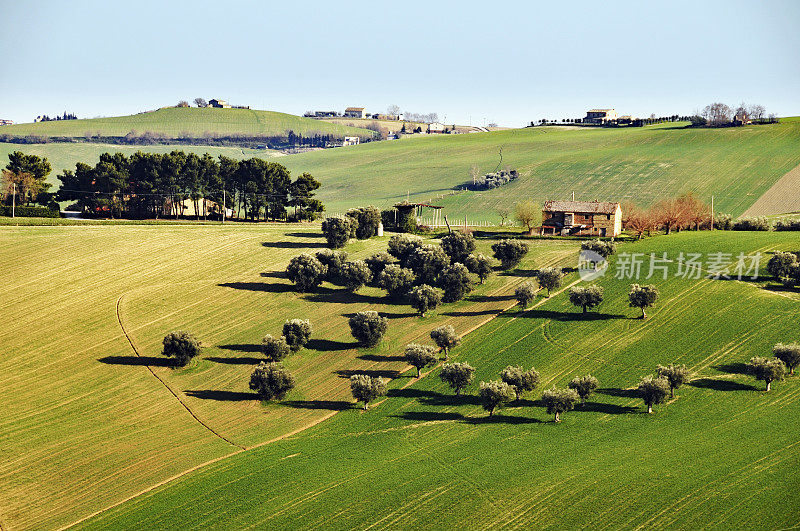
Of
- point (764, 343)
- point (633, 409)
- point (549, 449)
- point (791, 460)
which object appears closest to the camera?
point (791, 460)

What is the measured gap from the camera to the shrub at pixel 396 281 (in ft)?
365

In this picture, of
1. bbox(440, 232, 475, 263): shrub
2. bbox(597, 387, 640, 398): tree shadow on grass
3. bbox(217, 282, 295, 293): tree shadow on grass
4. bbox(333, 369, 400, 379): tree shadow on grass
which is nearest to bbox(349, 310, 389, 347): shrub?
bbox(333, 369, 400, 379): tree shadow on grass

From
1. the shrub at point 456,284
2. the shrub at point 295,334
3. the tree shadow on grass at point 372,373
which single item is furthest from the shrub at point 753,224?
the shrub at point 295,334

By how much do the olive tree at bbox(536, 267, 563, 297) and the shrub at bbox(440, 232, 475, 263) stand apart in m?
14.1

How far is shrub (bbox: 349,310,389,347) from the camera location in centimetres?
9725

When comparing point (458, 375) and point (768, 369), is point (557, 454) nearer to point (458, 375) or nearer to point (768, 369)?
point (458, 375)

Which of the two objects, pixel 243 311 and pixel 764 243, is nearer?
pixel 243 311

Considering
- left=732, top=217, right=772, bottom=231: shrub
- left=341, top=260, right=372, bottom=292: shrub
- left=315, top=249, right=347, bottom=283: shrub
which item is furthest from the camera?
left=732, top=217, right=772, bottom=231: shrub

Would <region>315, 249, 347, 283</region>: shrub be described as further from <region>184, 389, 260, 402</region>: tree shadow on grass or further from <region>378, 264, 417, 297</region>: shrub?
<region>184, 389, 260, 402</region>: tree shadow on grass

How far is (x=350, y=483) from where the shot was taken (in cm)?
6706

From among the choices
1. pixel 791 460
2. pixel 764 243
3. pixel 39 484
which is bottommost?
pixel 39 484

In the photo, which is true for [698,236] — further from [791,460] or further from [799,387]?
[791,460]

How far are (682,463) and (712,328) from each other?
32.6 meters

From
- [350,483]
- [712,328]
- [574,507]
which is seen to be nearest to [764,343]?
[712,328]
